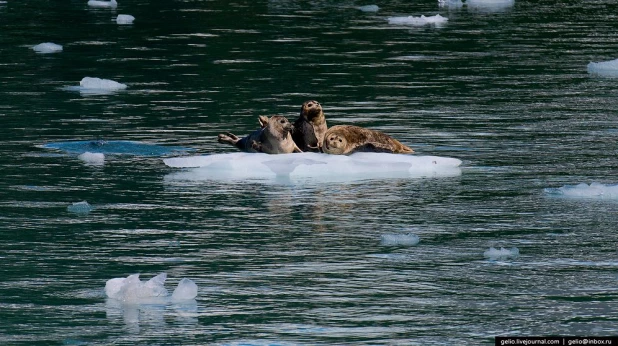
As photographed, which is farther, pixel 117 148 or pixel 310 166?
pixel 117 148

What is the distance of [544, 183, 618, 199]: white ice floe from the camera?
13.1 m

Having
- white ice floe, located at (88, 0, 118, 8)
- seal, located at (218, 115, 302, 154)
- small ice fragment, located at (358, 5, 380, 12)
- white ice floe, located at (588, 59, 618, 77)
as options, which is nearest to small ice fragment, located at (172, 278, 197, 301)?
seal, located at (218, 115, 302, 154)

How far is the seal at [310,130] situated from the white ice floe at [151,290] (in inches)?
229

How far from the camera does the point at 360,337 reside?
344 inches

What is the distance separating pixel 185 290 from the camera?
959 cm

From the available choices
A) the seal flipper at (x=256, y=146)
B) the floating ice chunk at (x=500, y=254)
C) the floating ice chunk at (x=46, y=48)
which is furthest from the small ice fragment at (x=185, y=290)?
the floating ice chunk at (x=46, y=48)

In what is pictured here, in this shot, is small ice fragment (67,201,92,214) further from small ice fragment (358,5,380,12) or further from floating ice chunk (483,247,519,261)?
small ice fragment (358,5,380,12)

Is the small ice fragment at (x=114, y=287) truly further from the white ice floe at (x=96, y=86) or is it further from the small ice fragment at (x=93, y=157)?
the white ice floe at (x=96, y=86)

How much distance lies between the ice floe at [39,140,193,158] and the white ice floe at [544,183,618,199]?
14.5 ft

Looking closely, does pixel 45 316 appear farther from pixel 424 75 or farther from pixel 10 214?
pixel 424 75

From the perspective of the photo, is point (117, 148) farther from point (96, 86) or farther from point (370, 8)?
point (370, 8)

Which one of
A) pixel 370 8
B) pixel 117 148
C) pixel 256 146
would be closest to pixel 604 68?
pixel 256 146

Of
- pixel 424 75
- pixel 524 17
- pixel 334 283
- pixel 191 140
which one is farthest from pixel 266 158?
pixel 524 17

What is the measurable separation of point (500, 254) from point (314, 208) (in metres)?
2.28
